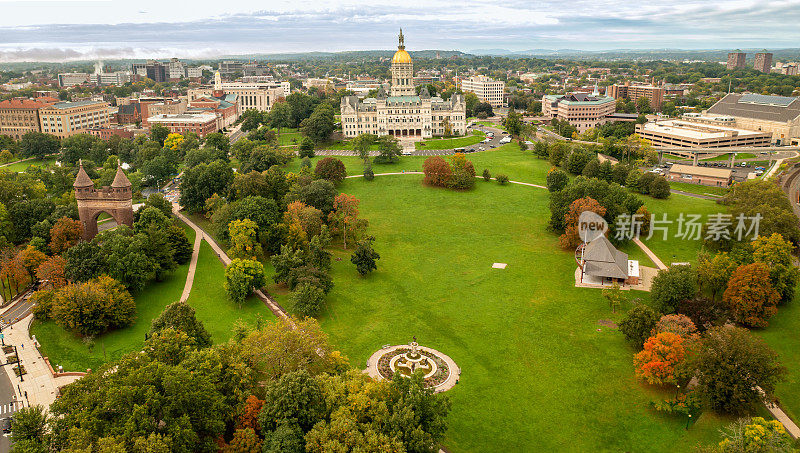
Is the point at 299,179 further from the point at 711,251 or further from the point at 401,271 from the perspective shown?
the point at 711,251

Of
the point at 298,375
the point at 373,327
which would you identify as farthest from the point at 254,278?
the point at 298,375

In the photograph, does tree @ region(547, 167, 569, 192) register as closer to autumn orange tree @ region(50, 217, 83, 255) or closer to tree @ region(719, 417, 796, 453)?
tree @ region(719, 417, 796, 453)

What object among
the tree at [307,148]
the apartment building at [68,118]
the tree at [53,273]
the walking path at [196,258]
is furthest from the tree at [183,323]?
the apartment building at [68,118]

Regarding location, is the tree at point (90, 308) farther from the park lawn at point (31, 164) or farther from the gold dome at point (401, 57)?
the gold dome at point (401, 57)

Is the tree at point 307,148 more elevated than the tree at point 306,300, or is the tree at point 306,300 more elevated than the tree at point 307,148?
the tree at point 307,148

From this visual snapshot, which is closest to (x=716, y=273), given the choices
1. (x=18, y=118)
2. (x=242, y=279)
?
(x=242, y=279)

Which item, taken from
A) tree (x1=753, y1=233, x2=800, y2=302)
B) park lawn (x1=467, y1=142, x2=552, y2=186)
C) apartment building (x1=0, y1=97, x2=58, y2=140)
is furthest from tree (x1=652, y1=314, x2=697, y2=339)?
apartment building (x1=0, y1=97, x2=58, y2=140)
